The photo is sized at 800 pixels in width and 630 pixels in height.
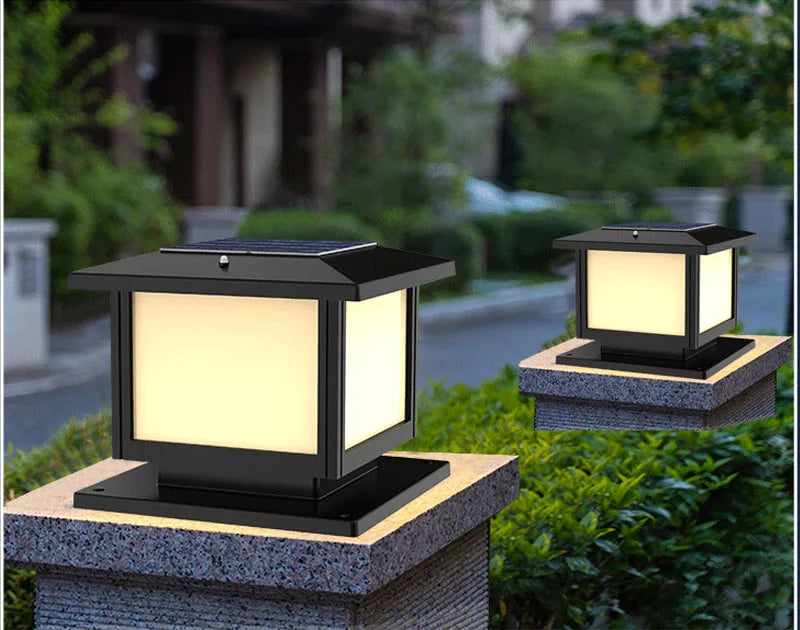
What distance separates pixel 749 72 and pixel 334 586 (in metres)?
3.20

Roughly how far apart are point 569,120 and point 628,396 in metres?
23.7

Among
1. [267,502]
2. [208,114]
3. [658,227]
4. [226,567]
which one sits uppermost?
[208,114]

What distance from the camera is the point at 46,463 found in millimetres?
3904

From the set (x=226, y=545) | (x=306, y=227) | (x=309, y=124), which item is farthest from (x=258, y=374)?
(x=309, y=124)

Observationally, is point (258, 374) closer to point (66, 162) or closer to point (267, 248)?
point (267, 248)

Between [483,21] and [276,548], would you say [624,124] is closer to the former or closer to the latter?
[483,21]

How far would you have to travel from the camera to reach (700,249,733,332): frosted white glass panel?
9.53 ft

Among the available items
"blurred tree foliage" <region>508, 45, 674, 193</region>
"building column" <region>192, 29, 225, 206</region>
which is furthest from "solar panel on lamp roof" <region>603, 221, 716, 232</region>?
"blurred tree foliage" <region>508, 45, 674, 193</region>

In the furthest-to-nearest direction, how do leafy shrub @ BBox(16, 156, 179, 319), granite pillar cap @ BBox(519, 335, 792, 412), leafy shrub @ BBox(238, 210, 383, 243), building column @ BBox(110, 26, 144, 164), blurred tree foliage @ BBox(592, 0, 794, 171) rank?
building column @ BBox(110, 26, 144, 164) < leafy shrub @ BBox(238, 210, 383, 243) < leafy shrub @ BBox(16, 156, 179, 319) < blurred tree foliage @ BBox(592, 0, 794, 171) < granite pillar cap @ BBox(519, 335, 792, 412)

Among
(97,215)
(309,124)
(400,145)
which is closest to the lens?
(97,215)

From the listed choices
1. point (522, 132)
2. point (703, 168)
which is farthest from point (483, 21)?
point (703, 168)

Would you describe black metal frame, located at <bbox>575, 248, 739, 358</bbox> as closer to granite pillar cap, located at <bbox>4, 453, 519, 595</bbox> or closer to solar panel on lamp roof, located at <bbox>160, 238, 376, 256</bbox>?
granite pillar cap, located at <bbox>4, 453, 519, 595</bbox>

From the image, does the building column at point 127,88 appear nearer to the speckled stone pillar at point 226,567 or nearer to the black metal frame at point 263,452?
the speckled stone pillar at point 226,567

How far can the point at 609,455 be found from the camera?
3.77 metres
